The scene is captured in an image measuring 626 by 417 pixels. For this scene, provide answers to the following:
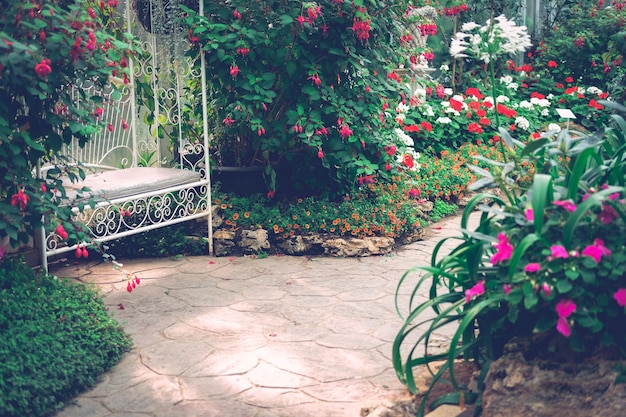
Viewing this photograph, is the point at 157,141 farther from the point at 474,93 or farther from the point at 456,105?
the point at 474,93

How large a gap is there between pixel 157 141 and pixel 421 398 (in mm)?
3790

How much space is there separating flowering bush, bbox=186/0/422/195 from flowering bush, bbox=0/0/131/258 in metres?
1.76

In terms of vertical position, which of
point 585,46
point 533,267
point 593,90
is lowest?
point 533,267

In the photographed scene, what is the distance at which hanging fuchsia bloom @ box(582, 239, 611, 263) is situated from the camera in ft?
7.75

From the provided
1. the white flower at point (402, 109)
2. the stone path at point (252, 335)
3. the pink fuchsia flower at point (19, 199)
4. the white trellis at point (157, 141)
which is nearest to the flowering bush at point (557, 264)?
the stone path at point (252, 335)

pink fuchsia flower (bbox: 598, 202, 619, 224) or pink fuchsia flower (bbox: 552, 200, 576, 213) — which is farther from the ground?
pink fuchsia flower (bbox: 552, 200, 576, 213)

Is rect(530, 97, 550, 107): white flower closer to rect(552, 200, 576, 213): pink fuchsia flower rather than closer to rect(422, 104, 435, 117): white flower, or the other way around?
rect(422, 104, 435, 117): white flower

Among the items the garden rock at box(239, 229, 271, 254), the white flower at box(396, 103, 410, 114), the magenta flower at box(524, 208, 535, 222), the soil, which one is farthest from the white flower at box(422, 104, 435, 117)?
the magenta flower at box(524, 208, 535, 222)

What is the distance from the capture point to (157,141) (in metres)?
6.07

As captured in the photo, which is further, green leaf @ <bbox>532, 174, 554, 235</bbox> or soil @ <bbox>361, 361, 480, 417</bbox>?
soil @ <bbox>361, 361, 480, 417</bbox>

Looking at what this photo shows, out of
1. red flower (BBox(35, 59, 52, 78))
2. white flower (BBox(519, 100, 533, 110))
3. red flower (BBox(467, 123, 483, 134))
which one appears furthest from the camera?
white flower (BBox(519, 100, 533, 110))

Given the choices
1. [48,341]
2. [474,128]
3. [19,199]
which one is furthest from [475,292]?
[474,128]

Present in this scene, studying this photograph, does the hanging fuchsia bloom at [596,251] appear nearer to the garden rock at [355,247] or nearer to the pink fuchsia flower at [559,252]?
the pink fuchsia flower at [559,252]

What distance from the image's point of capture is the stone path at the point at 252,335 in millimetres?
3211
